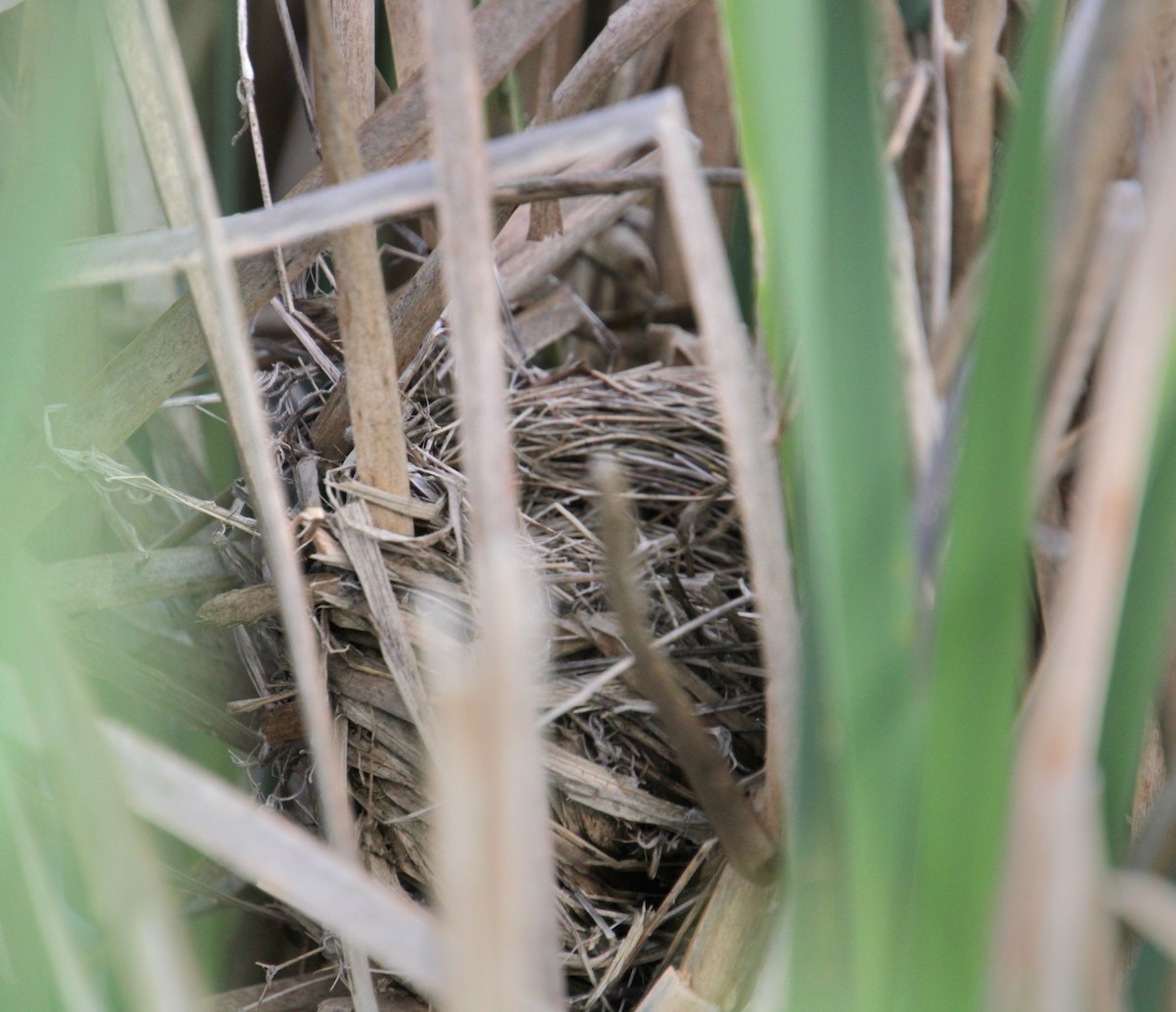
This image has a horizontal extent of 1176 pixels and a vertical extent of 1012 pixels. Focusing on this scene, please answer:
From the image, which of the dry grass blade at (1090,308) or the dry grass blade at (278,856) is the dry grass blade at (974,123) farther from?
the dry grass blade at (278,856)

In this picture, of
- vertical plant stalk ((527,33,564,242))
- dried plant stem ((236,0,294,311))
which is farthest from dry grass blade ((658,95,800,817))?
vertical plant stalk ((527,33,564,242))

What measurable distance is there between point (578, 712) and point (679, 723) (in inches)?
7.6

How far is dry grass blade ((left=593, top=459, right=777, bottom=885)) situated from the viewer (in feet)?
0.81

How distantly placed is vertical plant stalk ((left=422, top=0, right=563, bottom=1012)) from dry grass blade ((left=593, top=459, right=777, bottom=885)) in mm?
27

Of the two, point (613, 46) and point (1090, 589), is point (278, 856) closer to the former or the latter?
point (1090, 589)

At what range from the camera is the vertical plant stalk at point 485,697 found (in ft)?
0.68

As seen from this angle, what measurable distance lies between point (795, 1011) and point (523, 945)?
97 mm

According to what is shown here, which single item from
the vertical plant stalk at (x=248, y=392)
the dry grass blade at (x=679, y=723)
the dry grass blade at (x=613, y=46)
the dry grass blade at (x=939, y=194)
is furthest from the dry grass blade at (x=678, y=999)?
the dry grass blade at (x=613, y=46)

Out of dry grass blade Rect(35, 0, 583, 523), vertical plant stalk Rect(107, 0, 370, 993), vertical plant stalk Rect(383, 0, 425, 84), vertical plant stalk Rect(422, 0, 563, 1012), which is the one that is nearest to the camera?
vertical plant stalk Rect(422, 0, 563, 1012)

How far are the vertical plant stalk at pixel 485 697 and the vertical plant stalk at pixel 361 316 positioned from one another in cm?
14

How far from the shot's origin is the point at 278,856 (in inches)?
10.8

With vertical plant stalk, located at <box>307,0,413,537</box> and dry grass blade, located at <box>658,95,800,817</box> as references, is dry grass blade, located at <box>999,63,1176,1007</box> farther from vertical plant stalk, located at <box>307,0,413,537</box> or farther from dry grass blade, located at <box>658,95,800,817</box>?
vertical plant stalk, located at <box>307,0,413,537</box>

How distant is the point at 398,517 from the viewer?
1.67ft

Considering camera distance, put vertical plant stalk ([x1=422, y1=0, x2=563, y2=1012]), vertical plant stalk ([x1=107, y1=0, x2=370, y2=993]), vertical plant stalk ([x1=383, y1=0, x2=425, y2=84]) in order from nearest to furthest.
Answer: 1. vertical plant stalk ([x1=422, y1=0, x2=563, y2=1012])
2. vertical plant stalk ([x1=107, y1=0, x2=370, y2=993])
3. vertical plant stalk ([x1=383, y1=0, x2=425, y2=84])
